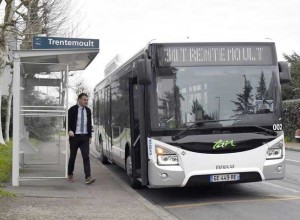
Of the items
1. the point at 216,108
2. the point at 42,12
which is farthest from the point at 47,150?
the point at 42,12

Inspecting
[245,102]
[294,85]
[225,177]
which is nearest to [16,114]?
[225,177]

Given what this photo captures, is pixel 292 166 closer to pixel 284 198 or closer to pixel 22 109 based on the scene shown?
pixel 284 198

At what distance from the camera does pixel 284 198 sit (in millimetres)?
9383

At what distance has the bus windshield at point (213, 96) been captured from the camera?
8758 mm

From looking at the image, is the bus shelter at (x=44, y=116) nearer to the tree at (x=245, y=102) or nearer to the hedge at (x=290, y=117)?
the tree at (x=245, y=102)

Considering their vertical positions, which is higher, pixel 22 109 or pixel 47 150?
pixel 22 109

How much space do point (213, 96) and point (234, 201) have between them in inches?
77.9

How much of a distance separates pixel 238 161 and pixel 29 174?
5.44 m

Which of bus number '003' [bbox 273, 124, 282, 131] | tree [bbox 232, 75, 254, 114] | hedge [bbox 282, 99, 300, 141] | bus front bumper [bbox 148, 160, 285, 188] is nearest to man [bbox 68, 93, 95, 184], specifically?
bus front bumper [bbox 148, 160, 285, 188]

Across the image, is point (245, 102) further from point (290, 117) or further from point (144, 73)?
point (290, 117)

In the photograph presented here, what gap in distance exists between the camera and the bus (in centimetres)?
866

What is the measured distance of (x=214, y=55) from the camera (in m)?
9.05

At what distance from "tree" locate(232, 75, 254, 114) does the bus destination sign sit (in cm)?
51

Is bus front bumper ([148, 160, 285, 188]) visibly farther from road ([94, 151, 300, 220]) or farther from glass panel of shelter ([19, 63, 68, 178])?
glass panel of shelter ([19, 63, 68, 178])
